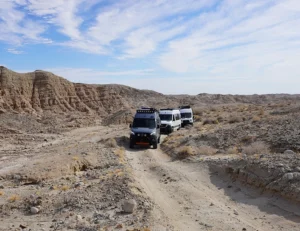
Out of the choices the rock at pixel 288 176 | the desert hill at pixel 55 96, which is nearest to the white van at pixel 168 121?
the rock at pixel 288 176

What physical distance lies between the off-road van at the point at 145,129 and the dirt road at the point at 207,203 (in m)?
6.22

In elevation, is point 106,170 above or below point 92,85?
below

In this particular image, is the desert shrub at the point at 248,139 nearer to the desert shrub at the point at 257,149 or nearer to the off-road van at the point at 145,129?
the desert shrub at the point at 257,149

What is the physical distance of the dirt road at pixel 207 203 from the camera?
26.3ft

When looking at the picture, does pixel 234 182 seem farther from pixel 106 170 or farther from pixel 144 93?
pixel 144 93

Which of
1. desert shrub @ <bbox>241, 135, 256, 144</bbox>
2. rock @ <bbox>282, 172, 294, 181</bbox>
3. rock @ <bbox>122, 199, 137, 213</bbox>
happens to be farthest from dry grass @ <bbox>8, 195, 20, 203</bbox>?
desert shrub @ <bbox>241, 135, 256, 144</bbox>

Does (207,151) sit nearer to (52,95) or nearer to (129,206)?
(129,206)

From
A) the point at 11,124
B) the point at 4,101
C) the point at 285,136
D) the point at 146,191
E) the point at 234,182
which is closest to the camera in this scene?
the point at 146,191

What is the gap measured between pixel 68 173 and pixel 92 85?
5299 centimetres

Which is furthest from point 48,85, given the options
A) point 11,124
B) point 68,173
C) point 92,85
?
point 68,173

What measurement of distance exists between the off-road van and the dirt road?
6224mm

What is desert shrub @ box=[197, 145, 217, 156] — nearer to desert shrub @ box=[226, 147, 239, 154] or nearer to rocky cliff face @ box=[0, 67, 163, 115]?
desert shrub @ box=[226, 147, 239, 154]

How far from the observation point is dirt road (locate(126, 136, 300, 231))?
802 cm

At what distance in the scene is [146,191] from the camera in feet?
34.3
